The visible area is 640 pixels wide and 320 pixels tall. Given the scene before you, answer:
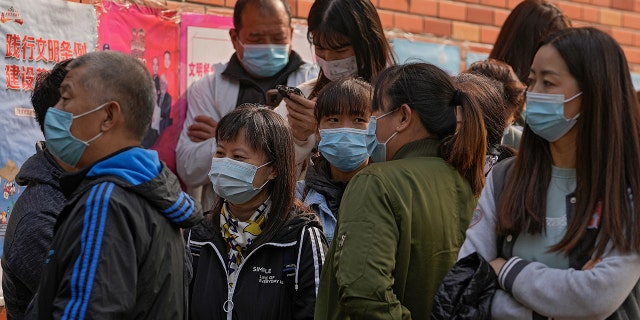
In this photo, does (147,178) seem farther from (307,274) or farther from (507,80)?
(507,80)

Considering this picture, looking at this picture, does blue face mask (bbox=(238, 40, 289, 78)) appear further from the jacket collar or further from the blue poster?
the jacket collar

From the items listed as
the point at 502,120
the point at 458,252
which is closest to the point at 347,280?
the point at 458,252

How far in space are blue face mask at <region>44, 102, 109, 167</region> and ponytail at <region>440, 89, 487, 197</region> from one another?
1.25m

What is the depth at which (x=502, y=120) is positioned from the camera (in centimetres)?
439

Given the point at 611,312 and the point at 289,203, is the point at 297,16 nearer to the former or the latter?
the point at 289,203

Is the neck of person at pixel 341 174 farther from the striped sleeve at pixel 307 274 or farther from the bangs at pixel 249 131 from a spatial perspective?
the striped sleeve at pixel 307 274

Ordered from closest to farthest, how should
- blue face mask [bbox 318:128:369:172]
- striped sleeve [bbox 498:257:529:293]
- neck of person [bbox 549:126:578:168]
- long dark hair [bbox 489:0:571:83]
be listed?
striped sleeve [bbox 498:257:529:293] < neck of person [bbox 549:126:578:168] < blue face mask [bbox 318:128:369:172] < long dark hair [bbox 489:0:571:83]

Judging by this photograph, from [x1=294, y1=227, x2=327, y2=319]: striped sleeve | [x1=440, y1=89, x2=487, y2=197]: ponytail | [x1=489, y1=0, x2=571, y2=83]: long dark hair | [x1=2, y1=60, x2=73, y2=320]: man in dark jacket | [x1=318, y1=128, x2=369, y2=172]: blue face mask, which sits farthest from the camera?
[x1=489, y1=0, x2=571, y2=83]: long dark hair

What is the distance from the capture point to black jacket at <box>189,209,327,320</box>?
3910mm

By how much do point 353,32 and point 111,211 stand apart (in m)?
2.52

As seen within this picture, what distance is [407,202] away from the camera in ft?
11.0

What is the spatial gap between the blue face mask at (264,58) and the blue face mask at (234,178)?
1.47m

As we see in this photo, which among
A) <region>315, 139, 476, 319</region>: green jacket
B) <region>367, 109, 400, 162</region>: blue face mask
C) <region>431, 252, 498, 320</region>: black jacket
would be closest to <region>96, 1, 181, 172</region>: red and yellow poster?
<region>367, 109, 400, 162</region>: blue face mask

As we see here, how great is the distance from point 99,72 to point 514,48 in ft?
10.9
